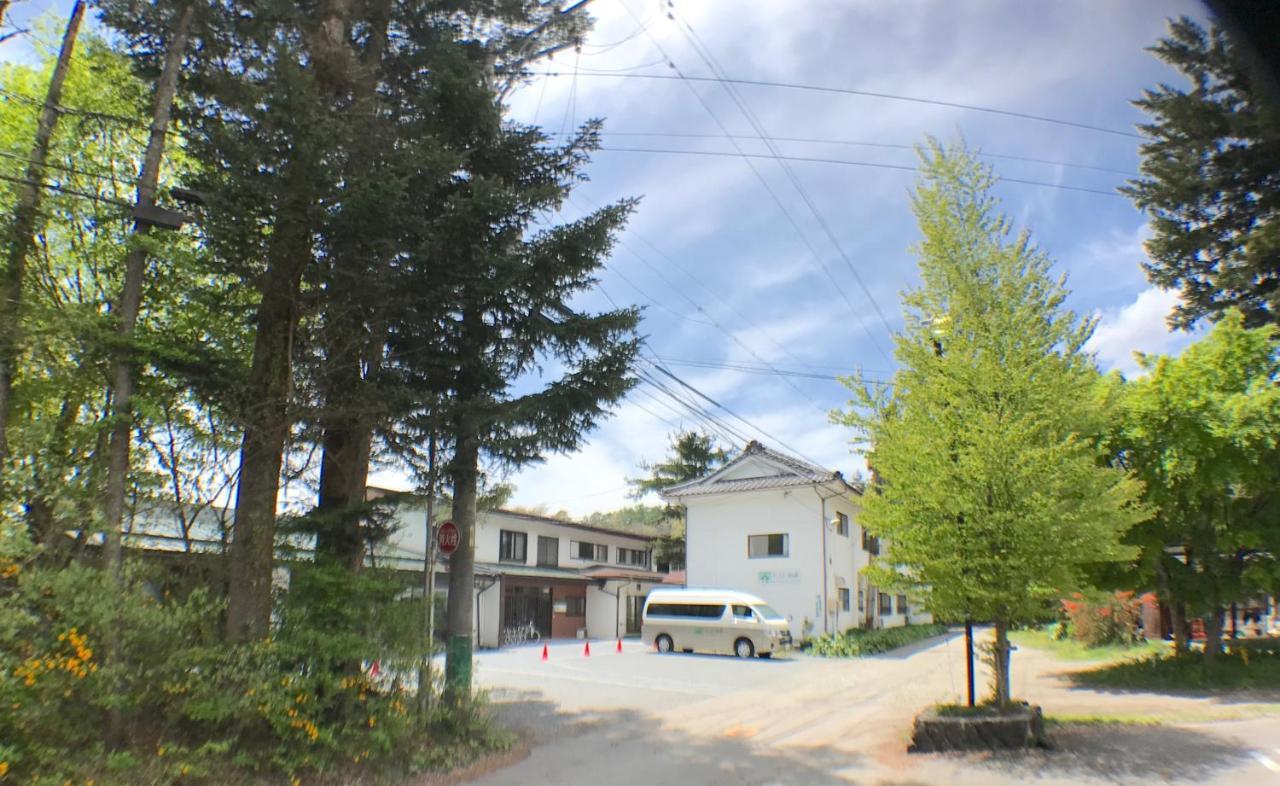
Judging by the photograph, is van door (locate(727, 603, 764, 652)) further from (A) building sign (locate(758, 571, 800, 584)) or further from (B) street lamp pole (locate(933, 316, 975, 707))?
(B) street lamp pole (locate(933, 316, 975, 707))

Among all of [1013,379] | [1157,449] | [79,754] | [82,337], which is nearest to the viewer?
[79,754]

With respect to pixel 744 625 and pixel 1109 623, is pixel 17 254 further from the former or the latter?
pixel 1109 623

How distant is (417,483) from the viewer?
9844 millimetres

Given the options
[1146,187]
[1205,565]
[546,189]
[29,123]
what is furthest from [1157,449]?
[29,123]

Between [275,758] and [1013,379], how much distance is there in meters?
9.17

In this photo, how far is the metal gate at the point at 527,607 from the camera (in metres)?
29.0

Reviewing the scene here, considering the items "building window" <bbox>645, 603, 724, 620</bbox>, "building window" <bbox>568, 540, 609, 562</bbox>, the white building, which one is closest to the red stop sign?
"building window" <bbox>645, 603, 724, 620</bbox>

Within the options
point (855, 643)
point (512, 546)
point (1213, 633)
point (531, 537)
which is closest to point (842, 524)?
point (855, 643)

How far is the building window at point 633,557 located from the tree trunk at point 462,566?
30.7m

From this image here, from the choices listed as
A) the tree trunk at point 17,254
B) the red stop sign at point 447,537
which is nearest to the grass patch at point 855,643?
the red stop sign at point 447,537

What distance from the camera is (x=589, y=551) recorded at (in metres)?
37.4

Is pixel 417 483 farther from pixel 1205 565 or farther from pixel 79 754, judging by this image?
pixel 1205 565

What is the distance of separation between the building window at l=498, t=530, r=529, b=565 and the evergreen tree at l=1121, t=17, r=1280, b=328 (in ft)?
79.6

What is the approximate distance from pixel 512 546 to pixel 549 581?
2303mm
